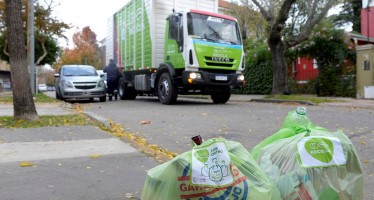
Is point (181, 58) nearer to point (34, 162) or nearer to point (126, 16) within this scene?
point (126, 16)

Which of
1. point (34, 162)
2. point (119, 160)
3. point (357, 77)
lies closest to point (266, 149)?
point (119, 160)

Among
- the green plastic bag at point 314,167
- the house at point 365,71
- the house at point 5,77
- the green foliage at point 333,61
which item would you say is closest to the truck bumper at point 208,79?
the house at point 365,71

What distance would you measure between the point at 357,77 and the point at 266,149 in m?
16.6

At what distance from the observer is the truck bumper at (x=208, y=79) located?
11.8m

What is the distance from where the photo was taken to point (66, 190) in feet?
11.2

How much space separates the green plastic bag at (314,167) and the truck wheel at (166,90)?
1013cm

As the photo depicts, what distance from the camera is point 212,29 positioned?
40.7 feet

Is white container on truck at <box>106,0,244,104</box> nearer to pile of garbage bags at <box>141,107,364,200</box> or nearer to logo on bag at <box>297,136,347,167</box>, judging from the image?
pile of garbage bags at <box>141,107,364,200</box>

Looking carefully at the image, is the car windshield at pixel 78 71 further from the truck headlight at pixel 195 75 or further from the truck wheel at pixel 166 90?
the truck headlight at pixel 195 75

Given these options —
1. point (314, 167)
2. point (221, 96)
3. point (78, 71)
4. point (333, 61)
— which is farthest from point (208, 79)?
point (314, 167)

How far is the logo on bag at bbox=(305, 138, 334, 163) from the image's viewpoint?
239 cm

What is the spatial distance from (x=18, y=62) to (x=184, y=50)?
18.0 feet

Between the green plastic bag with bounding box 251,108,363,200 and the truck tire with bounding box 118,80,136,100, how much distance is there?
48.3ft

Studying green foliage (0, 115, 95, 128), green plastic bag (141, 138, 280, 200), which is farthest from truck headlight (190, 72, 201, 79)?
green plastic bag (141, 138, 280, 200)
